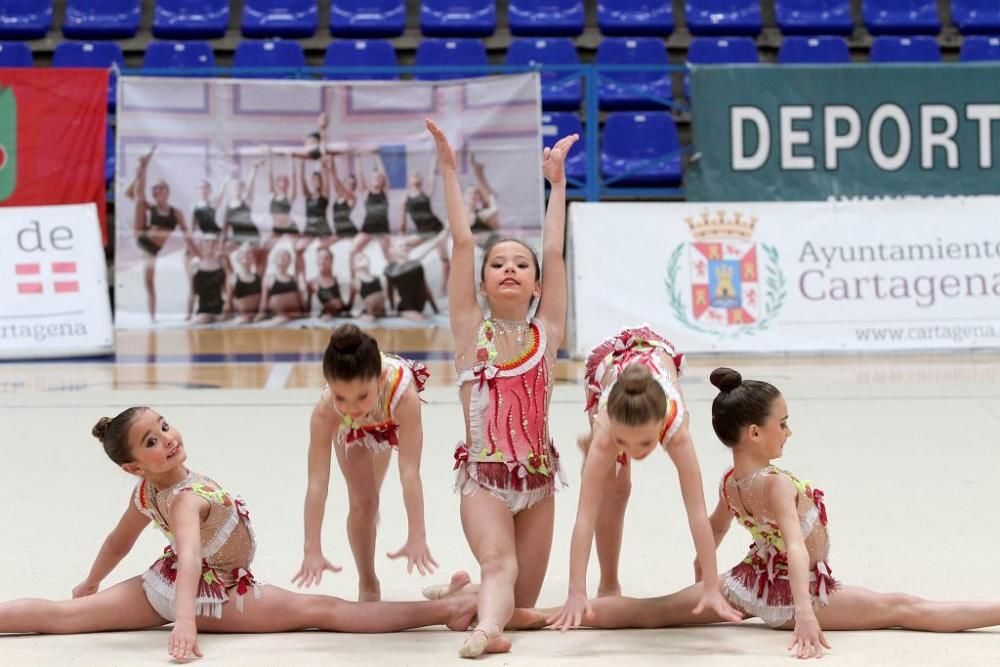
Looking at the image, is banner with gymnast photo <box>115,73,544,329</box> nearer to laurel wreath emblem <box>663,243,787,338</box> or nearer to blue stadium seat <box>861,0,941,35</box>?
laurel wreath emblem <box>663,243,787,338</box>

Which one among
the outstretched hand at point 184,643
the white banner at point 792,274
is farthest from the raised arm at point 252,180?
the outstretched hand at point 184,643

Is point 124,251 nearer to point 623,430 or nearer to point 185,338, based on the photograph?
point 185,338

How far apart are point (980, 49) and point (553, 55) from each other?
375cm

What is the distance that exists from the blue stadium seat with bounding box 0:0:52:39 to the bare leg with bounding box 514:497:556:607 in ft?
31.4

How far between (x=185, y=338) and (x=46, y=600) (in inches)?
247

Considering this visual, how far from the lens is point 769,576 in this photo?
9.60ft

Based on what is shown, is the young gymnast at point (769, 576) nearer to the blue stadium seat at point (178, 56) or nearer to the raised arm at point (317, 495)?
the raised arm at point (317, 495)

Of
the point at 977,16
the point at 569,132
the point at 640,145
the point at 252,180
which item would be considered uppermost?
the point at 977,16

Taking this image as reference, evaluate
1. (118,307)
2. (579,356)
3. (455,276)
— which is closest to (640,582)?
(455,276)

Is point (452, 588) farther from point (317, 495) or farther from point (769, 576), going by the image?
point (769, 576)

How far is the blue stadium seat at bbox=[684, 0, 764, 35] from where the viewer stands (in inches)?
444

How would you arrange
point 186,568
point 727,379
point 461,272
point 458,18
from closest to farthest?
1. point 186,568
2. point 727,379
3. point 461,272
4. point 458,18

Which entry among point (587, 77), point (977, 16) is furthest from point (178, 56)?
point (977, 16)

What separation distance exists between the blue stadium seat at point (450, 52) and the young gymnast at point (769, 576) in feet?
27.0
